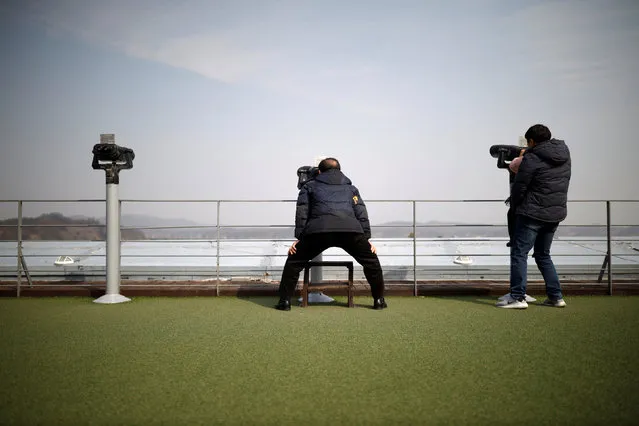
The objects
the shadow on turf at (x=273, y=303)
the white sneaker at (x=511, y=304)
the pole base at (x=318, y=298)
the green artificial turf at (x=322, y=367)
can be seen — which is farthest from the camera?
the pole base at (x=318, y=298)

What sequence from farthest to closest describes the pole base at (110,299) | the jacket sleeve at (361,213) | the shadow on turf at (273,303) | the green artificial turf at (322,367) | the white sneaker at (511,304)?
the pole base at (110,299) < the shadow on turf at (273,303) < the jacket sleeve at (361,213) < the white sneaker at (511,304) < the green artificial turf at (322,367)

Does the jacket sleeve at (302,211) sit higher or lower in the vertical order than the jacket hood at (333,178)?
lower

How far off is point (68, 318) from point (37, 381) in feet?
6.07

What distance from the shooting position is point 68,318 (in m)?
3.74

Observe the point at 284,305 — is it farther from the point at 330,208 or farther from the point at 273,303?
the point at 330,208

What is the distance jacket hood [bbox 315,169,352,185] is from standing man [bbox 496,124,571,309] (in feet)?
4.74

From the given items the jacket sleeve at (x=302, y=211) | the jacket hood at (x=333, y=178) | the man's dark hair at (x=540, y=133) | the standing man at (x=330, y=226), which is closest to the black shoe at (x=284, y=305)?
the standing man at (x=330, y=226)

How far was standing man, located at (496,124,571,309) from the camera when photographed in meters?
3.82

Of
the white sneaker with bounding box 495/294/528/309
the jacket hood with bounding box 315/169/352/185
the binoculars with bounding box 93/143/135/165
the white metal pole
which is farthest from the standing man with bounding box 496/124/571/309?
the white metal pole

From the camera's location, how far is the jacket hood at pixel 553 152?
3.79 m

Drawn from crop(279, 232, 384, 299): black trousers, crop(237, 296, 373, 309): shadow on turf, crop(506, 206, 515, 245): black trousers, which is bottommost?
crop(237, 296, 373, 309): shadow on turf

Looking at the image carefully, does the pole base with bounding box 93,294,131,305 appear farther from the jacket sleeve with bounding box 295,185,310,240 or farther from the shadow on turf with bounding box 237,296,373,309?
the jacket sleeve with bounding box 295,185,310,240

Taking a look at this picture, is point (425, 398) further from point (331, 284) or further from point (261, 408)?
point (331, 284)

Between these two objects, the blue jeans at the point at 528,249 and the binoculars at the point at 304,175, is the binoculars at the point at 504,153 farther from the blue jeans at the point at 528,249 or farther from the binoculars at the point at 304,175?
the binoculars at the point at 304,175
